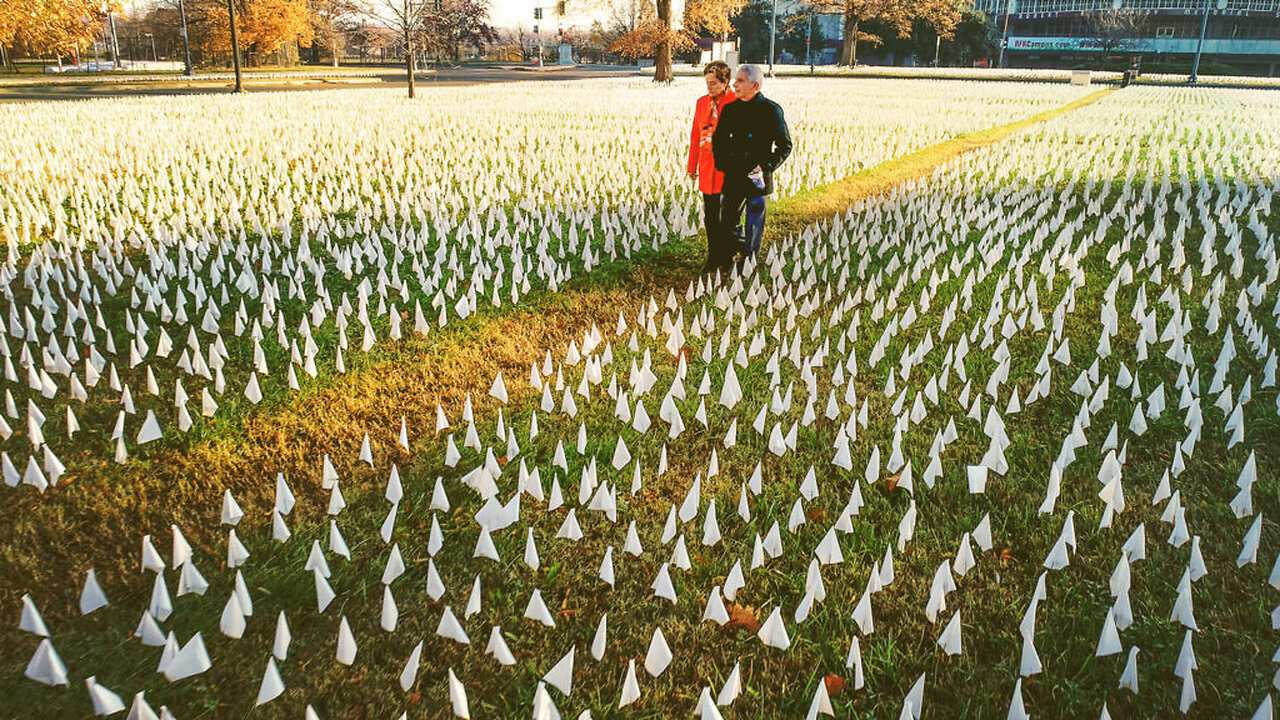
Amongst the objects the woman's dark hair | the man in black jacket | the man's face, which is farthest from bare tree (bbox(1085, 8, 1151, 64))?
the man's face

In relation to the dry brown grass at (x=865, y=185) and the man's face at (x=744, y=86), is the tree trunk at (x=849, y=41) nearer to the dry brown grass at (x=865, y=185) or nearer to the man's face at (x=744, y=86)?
the dry brown grass at (x=865, y=185)

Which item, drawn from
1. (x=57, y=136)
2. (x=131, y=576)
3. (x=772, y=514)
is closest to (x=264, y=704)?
(x=131, y=576)

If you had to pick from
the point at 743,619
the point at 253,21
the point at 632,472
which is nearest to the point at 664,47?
the point at 253,21

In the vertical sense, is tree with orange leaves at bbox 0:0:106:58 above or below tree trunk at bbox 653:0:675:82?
below

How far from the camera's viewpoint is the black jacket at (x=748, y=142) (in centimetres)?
593

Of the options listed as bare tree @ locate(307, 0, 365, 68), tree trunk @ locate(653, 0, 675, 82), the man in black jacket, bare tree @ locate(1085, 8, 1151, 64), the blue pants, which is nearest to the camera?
the man in black jacket

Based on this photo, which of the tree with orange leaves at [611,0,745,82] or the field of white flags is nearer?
the field of white flags

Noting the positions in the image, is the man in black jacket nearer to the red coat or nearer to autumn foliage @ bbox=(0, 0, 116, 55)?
the red coat

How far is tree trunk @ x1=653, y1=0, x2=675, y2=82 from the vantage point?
111 ft

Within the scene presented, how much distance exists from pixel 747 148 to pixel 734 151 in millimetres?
107

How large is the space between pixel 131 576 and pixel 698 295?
430cm

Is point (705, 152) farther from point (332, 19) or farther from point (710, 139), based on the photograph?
point (332, 19)

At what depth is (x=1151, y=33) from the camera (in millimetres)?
83188

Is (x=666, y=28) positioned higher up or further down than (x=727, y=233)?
higher up
